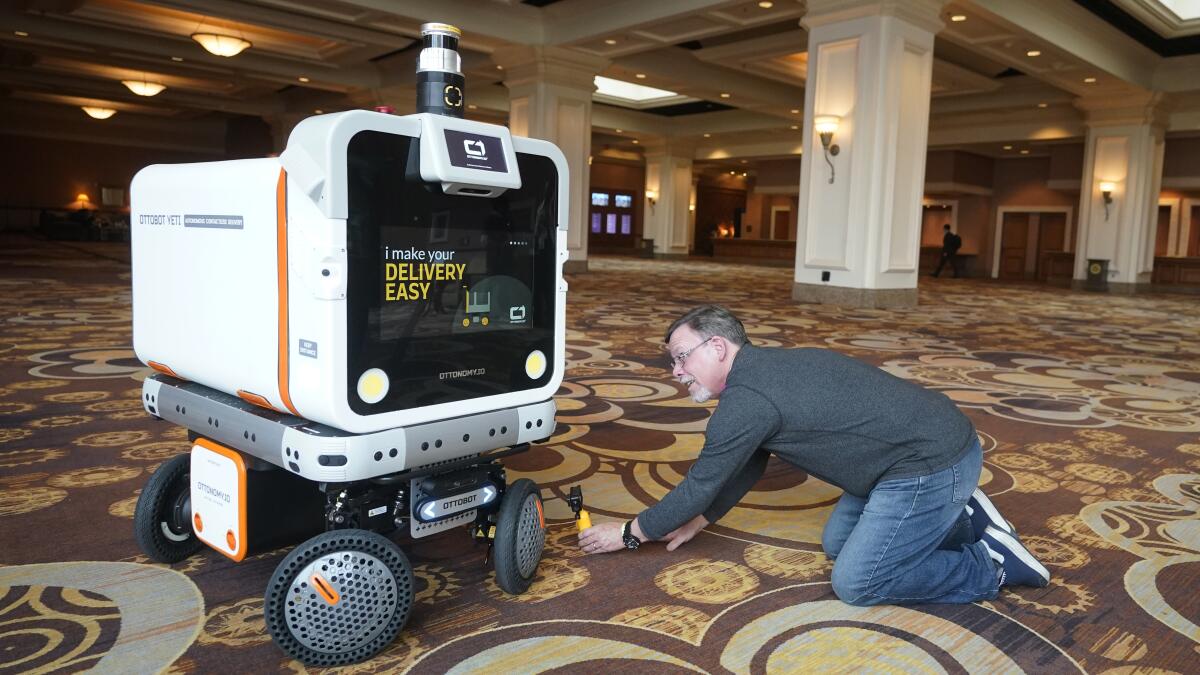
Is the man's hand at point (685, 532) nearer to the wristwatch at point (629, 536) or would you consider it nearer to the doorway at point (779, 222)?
the wristwatch at point (629, 536)

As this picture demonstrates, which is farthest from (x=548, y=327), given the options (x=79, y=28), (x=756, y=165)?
(x=756, y=165)

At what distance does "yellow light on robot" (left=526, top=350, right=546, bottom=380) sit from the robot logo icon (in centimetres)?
45

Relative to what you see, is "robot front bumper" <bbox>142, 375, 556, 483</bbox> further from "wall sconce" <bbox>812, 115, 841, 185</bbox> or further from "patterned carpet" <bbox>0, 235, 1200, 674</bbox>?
"wall sconce" <bbox>812, 115, 841, 185</bbox>

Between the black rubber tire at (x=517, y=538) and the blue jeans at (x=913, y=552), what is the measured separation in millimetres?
673

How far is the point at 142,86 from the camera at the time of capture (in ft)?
53.2

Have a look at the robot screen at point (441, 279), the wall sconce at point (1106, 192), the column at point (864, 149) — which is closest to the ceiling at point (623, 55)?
the column at point (864, 149)

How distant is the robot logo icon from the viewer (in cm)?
140

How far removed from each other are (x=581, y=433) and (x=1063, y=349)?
4.67 metres

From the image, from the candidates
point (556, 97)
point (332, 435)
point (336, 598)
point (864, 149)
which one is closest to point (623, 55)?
point (556, 97)

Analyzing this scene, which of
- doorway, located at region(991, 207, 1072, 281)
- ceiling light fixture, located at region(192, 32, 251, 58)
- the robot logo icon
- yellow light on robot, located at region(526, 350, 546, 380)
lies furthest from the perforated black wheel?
doorway, located at region(991, 207, 1072, 281)

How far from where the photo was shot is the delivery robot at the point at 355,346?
4.40 feet

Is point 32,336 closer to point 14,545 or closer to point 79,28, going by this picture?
point 14,545

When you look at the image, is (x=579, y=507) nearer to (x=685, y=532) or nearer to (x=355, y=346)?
(x=685, y=532)

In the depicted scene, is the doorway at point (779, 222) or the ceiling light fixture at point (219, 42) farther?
the doorway at point (779, 222)
